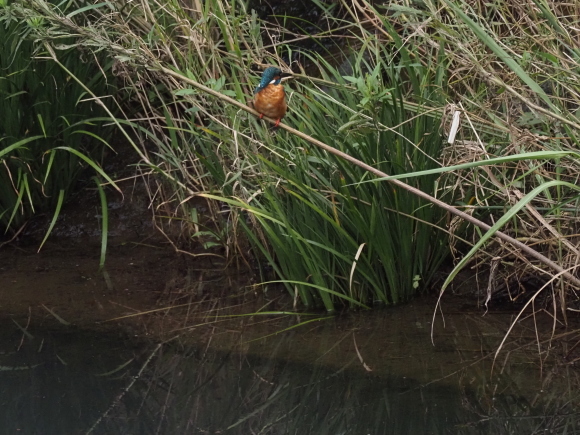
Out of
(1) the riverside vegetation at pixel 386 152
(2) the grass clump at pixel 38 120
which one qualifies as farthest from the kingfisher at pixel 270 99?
(2) the grass clump at pixel 38 120

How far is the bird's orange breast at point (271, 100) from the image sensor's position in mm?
2561

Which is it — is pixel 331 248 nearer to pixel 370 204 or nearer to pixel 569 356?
pixel 370 204

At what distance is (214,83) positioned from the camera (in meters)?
2.27

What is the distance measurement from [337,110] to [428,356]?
99 cm

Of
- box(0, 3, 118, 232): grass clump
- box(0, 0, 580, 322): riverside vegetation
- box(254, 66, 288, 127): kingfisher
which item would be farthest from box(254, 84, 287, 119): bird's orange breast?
box(0, 3, 118, 232): grass clump

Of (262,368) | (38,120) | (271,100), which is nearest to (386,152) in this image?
(271,100)

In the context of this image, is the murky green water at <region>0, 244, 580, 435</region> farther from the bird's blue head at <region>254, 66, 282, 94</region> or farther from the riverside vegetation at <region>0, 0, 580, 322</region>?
the bird's blue head at <region>254, 66, 282, 94</region>

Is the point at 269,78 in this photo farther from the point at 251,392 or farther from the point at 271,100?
the point at 251,392

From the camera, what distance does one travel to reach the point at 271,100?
2.56m

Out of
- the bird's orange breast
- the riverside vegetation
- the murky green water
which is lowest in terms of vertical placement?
the murky green water

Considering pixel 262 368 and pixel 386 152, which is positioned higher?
pixel 386 152

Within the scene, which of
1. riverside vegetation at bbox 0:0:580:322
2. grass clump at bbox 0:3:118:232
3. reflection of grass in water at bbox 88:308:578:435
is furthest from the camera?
grass clump at bbox 0:3:118:232

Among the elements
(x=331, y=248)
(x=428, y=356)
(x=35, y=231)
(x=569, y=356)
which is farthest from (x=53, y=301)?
(x=569, y=356)

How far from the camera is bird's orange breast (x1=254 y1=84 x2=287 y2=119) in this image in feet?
8.40
